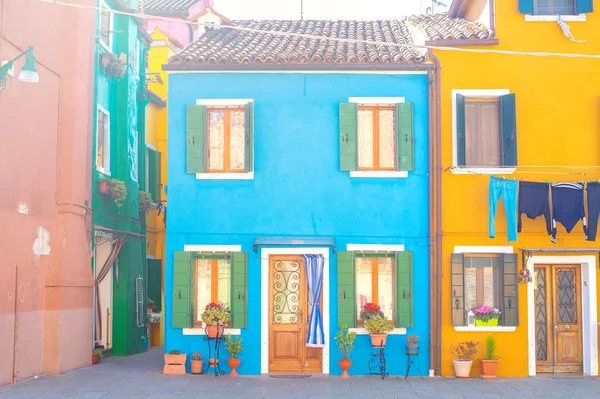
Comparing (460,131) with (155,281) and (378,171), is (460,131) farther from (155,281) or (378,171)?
(155,281)

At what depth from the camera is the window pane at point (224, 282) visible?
1636 cm

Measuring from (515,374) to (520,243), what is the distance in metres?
2.53

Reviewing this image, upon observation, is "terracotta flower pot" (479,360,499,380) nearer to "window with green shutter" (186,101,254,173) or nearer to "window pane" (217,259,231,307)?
"window pane" (217,259,231,307)

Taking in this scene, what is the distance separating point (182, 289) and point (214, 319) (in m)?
0.91

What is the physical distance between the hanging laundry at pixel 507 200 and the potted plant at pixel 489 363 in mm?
2029

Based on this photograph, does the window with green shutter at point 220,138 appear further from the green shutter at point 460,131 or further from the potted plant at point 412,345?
the potted plant at point 412,345

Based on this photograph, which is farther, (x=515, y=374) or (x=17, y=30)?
(x=515, y=374)

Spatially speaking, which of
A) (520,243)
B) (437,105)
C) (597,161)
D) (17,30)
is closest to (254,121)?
(437,105)

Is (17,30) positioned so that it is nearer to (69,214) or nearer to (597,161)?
(69,214)

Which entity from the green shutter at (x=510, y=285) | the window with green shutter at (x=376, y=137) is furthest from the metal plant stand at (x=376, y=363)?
the window with green shutter at (x=376, y=137)

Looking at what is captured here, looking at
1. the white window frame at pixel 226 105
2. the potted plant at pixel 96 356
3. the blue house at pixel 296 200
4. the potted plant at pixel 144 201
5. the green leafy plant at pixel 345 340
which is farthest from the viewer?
the potted plant at pixel 144 201

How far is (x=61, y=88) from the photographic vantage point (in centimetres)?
1691

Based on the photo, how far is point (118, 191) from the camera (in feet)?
63.4

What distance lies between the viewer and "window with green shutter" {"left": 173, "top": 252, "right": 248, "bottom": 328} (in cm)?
1617
